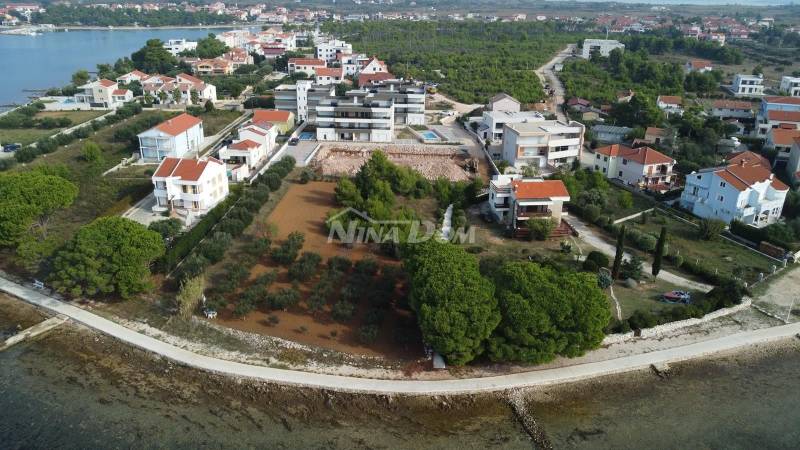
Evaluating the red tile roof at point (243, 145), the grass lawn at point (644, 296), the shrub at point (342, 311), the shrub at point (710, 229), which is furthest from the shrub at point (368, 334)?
the red tile roof at point (243, 145)

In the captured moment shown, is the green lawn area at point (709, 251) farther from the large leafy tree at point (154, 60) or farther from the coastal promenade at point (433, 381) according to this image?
the large leafy tree at point (154, 60)

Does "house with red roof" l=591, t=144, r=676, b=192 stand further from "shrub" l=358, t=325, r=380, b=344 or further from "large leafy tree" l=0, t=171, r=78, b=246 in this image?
"large leafy tree" l=0, t=171, r=78, b=246

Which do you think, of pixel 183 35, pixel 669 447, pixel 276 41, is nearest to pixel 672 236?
pixel 669 447

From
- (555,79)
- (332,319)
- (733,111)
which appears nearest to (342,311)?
(332,319)

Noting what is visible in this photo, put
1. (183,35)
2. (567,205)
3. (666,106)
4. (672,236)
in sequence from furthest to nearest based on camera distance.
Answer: (183,35) → (666,106) → (567,205) → (672,236)

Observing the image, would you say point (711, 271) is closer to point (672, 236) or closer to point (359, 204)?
point (672, 236)

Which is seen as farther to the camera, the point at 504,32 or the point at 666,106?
the point at 504,32

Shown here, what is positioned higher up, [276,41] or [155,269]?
[276,41]
